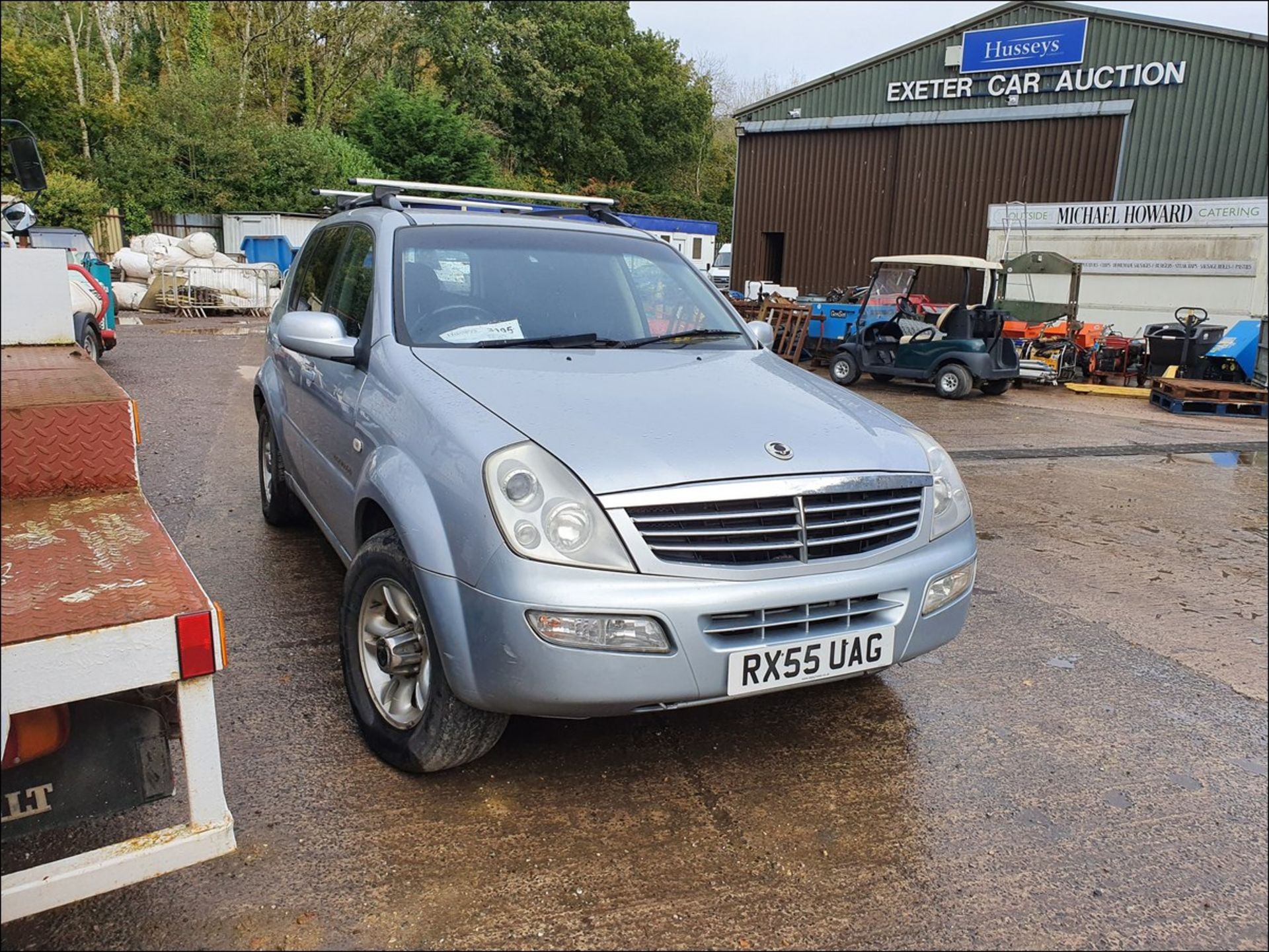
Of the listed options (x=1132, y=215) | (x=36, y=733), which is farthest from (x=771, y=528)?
(x=1132, y=215)

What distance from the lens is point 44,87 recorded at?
2160 millimetres

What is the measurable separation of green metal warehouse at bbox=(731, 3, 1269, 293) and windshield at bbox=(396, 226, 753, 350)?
1630 centimetres

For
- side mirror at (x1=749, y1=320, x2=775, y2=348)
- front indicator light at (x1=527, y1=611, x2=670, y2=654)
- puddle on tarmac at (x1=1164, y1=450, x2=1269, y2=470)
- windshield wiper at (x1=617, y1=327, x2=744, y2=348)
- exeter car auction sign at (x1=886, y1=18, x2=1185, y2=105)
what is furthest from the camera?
exeter car auction sign at (x1=886, y1=18, x2=1185, y2=105)

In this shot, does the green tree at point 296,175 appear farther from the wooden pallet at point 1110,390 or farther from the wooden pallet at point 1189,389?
the wooden pallet at point 1189,389

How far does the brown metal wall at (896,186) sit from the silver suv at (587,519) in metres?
18.7

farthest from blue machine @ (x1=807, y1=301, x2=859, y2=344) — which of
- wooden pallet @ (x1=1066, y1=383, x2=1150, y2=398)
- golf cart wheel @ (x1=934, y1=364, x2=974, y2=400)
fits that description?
wooden pallet @ (x1=1066, y1=383, x2=1150, y2=398)

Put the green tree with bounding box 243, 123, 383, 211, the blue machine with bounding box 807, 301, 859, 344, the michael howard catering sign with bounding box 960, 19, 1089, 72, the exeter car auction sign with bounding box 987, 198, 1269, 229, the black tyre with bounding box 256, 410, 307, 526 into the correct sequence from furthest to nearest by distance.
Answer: the green tree with bounding box 243, 123, 383, 211
the michael howard catering sign with bounding box 960, 19, 1089, 72
the blue machine with bounding box 807, 301, 859, 344
the exeter car auction sign with bounding box 987, 198, 1269, 229
the black tyre with bounding box 256, 410, 307, 526

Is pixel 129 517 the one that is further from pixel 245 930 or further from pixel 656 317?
pixel 656 317

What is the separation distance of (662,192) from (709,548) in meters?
46.9

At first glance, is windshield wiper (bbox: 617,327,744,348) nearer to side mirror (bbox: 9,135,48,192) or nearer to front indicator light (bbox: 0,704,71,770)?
front indicator light (bbox: 0,704,71,770)

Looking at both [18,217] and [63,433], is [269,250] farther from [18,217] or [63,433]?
[63,433]

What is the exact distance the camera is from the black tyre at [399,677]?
2764mm

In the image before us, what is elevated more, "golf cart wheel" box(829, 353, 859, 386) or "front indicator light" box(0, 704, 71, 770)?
"front indicator light" box(0, 704, 71, 770)

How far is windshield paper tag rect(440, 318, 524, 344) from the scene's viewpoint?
11.6ft
